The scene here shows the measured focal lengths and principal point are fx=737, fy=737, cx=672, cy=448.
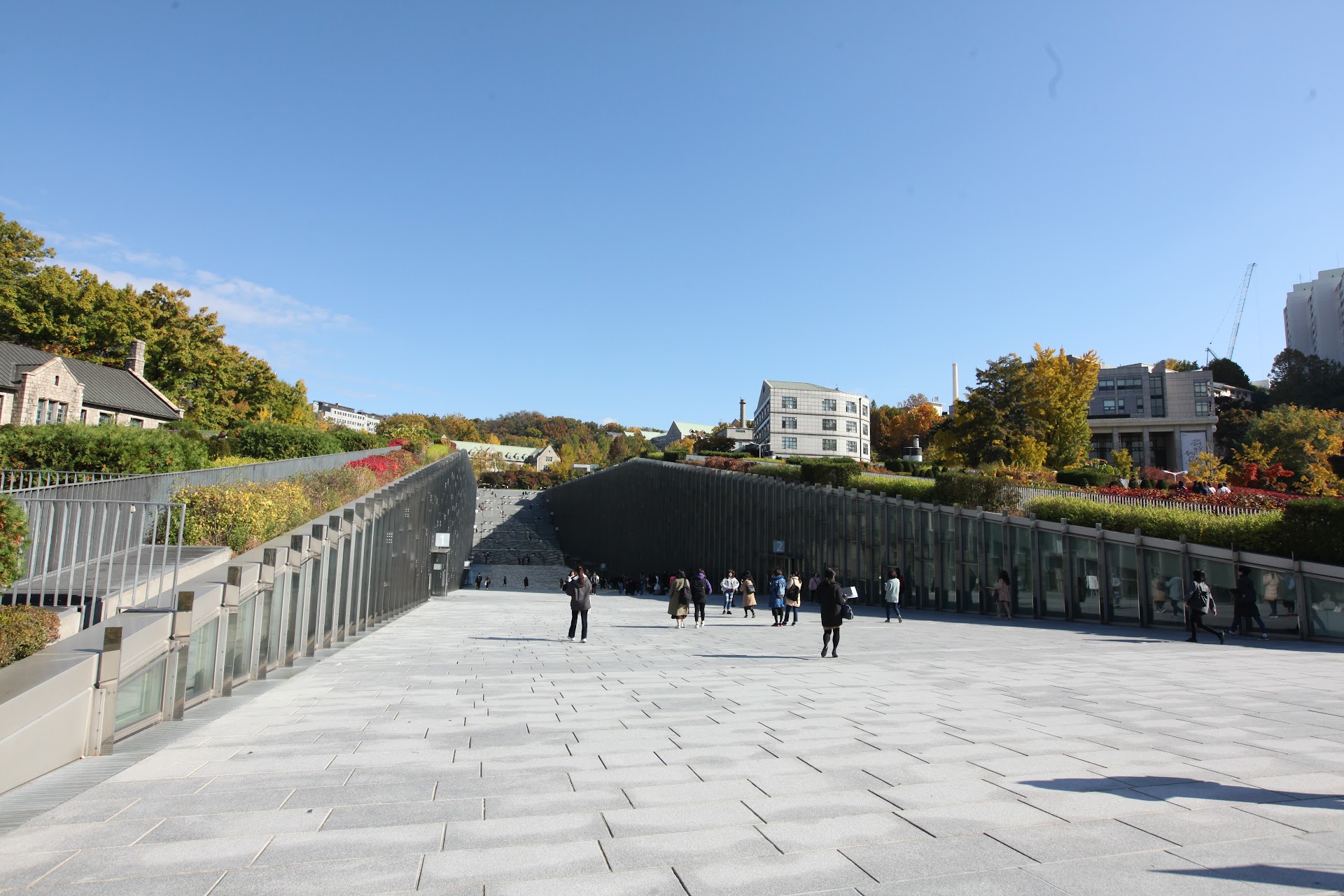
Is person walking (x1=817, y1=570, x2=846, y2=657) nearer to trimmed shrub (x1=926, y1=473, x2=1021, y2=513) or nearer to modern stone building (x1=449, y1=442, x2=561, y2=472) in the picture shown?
trimmed shrub (x1=926, y1=473, x2=1021, y2=513)

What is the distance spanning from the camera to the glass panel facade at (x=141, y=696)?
6.32 m

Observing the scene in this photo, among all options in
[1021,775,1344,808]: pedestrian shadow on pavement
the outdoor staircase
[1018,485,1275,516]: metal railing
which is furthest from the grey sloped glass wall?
the outdoor staircase

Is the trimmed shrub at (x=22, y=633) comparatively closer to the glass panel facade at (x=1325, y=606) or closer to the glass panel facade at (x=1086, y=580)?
the glass panel facade at (x=1325, y=606)

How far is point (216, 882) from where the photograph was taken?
366cm

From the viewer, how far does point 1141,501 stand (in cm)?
2273

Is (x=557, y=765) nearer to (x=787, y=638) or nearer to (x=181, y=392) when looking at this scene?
(x=787, y=638)

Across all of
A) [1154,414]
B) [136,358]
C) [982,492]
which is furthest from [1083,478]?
[1154,414]

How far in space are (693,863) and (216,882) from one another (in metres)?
2.39

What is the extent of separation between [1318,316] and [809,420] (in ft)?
305

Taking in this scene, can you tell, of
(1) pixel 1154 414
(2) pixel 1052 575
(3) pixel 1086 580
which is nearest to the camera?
(3) pixel 1086 580

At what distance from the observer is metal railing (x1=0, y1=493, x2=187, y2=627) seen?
805cm

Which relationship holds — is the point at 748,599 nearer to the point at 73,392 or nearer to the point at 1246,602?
the point at 1246,602

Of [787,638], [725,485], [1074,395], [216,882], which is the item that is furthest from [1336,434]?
[216,882]

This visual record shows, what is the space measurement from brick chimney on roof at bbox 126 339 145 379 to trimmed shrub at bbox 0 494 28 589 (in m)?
47.1
